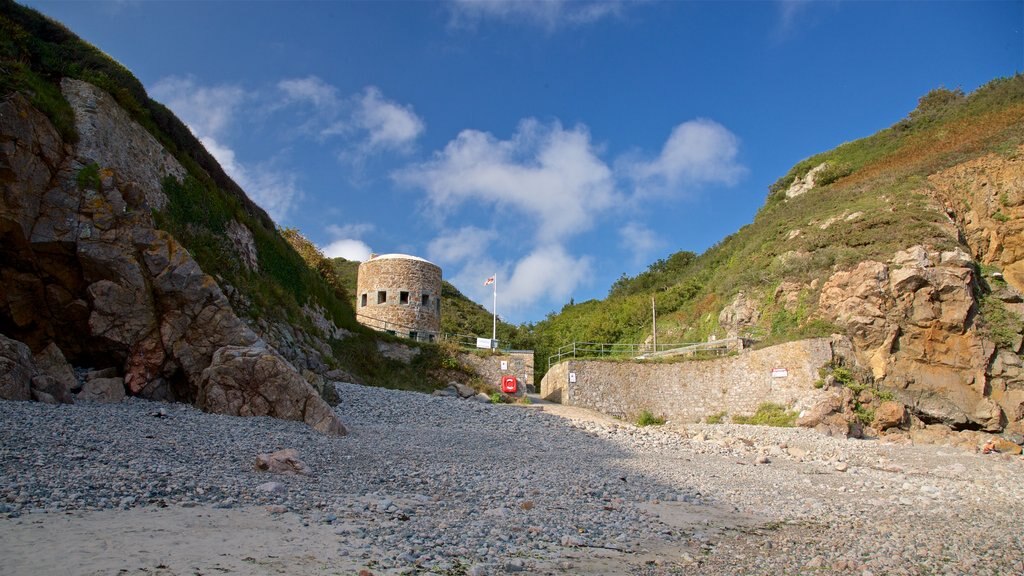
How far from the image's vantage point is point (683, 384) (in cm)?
2508

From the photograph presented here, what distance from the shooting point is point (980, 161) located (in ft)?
93.1

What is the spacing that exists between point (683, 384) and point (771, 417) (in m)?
4.32

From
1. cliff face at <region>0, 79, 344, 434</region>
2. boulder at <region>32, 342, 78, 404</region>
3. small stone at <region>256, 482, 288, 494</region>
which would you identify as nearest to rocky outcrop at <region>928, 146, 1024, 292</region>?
cliff face at <region>0, 79, 344, 434</region>

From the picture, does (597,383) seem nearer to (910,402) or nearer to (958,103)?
(910,402)

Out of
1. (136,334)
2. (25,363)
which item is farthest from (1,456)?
(136,334)

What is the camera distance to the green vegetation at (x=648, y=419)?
22847mm

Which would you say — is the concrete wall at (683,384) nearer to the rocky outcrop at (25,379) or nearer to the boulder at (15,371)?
the rocky outcrop at (25,379)

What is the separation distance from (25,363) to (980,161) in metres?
36.0

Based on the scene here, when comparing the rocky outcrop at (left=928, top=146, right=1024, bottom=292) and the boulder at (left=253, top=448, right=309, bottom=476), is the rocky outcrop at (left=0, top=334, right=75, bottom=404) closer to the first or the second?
the boulder at (left=253, top=448, right=309, bottom=476)

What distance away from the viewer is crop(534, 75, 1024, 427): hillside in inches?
828

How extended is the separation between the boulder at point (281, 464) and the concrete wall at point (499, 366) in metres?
19.2

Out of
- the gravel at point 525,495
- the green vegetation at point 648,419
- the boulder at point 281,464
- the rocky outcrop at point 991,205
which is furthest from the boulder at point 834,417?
the boulder at point 281,464

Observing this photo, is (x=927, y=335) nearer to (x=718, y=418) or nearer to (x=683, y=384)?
(x=718, y=418)

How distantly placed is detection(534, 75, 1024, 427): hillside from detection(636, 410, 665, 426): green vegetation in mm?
5121
